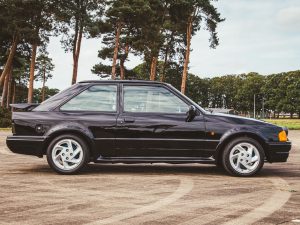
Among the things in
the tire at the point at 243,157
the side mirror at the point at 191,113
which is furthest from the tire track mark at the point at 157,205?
the side mirror at the point at 191,113

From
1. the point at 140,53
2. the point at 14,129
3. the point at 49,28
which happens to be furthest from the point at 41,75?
the point at 14,129

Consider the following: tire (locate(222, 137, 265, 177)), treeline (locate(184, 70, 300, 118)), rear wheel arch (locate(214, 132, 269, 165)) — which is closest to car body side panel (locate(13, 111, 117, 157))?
rear wheel arch (locate(214, 132, 269, 165))

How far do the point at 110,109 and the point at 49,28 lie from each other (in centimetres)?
2752

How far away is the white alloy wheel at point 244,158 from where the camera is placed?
309 inches

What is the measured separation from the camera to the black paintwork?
7781 mm

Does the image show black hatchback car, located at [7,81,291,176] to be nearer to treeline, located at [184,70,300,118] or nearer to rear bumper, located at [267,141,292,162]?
rear bumper, located at [267,141,292,162]

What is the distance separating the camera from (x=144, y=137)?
7.80 m

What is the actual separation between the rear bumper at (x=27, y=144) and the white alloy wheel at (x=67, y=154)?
25 centimetres

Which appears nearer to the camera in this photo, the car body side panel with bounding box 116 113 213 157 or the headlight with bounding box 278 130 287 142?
the car body side panel with bounding box 116 113 213 157

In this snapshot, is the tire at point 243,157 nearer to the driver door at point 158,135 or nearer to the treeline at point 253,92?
the driver door at point 158,135

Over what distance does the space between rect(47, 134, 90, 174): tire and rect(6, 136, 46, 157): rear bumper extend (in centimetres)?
17

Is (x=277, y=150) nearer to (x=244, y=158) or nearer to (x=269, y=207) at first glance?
(x=244, y=158)

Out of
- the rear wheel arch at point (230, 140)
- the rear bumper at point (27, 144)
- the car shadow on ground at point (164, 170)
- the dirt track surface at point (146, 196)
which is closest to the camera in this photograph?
the dirt track surface at point (146, 196)

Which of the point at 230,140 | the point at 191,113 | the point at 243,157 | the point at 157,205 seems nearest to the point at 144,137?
the point at 191,113
